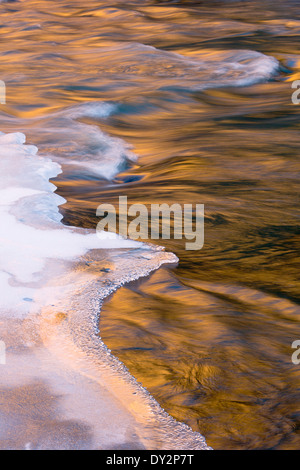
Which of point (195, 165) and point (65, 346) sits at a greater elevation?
point (65, 346)

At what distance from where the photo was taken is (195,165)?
4.88 m

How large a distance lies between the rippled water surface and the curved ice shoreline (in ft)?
0.29

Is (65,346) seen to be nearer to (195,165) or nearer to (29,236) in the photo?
(29,236)

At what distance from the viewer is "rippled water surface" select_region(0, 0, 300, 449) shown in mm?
2008

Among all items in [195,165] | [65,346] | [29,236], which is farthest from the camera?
[195,165]

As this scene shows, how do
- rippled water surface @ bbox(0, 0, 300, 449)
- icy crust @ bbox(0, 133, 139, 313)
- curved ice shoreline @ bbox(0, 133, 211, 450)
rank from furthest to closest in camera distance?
1. icy crust @ bbox(0, 133, 139, 313)
2. rippled water surface @ bbox(0, 0, 300, 449)
3. curved ice shoreline @ bbox(0, 133, 211, 450)

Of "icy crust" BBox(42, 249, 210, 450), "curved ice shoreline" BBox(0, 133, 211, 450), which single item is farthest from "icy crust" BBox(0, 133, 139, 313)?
"icy crust" BBox(42, 249, 210, 450)

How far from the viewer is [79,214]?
11.6 ft

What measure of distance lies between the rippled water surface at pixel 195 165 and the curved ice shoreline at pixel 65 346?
0.29 ft

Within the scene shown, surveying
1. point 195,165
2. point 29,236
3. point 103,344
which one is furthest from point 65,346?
point 195,165

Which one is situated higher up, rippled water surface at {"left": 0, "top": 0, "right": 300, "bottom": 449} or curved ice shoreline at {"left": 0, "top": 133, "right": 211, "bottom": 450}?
curved ice shoreline at {"left": 0, "top": 133, "right": 211, "bottom": 450}

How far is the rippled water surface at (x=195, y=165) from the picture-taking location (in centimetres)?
201

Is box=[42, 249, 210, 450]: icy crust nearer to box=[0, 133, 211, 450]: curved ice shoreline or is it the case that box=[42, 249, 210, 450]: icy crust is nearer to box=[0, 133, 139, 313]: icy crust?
box=[0, 133, 211, 450]: curved ice shoreline

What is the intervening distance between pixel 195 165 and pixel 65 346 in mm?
3025
